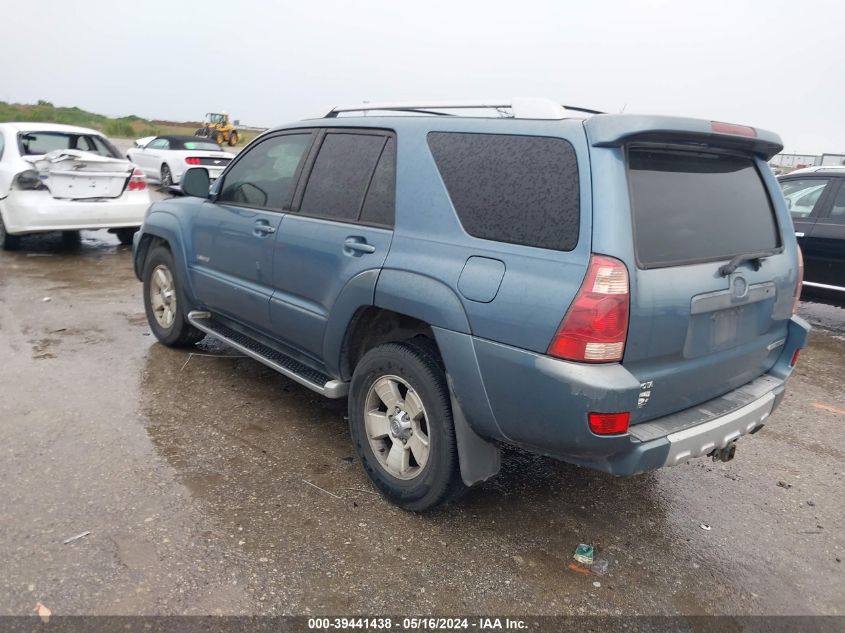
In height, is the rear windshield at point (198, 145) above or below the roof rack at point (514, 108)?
below

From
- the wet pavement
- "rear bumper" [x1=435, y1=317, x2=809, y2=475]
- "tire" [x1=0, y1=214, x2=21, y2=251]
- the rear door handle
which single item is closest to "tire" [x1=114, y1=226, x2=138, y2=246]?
"tire" [x1=0, y1=214, x2=21, y2=251]

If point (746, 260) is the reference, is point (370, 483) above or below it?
below

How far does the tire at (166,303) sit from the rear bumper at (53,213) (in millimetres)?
3762

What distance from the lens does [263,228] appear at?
405 centimetres

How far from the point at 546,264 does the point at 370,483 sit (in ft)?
5.30

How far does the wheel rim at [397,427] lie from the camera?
123 inches

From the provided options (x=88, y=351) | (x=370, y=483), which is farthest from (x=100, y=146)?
(x=370, y=483)

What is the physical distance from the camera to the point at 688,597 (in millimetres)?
2789

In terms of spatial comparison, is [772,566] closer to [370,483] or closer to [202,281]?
[370,483]

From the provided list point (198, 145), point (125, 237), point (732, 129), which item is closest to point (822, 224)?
point (732, 129)

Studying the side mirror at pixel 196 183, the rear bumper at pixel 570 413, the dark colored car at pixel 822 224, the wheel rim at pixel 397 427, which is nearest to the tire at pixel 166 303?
the side mirror at pixel 196 183

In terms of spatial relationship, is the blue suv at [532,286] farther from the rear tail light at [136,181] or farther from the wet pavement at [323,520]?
the rear tail light at [136,181]

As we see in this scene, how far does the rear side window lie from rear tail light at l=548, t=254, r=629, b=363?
173 mm

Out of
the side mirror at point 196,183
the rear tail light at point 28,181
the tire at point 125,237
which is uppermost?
the side mirror at point 196,183
